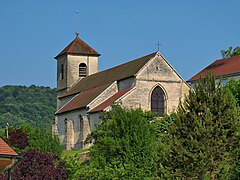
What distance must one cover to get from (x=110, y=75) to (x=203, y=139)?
34.8m

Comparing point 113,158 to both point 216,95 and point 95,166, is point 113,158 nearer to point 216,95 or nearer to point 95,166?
point 95,166

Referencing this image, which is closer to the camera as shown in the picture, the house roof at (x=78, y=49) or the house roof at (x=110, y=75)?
the house roof at (x=110, y=75)

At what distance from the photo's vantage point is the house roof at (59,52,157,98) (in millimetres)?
56312

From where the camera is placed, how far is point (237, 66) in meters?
61.2

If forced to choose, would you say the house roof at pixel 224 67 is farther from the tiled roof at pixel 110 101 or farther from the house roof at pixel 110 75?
the tiled roof at pixel 110 101

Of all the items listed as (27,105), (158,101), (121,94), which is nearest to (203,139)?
(121,94)

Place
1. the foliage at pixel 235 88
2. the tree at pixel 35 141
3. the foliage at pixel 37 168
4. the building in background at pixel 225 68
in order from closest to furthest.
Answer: the foliage at pixel 37 168 → the foliage at pixel 235 88 → the tree at pixel 35 141 → the building in background at pixel 225 68

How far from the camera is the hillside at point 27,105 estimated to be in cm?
13688

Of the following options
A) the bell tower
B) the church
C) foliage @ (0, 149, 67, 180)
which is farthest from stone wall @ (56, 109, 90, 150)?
foliage @ (0, 149, 67, 180)

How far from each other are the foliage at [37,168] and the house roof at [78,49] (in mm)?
38912

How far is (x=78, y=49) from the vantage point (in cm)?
7144

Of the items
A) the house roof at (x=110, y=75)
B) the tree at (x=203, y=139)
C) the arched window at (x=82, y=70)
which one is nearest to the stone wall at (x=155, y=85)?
the house roof at (x=110, y=75)

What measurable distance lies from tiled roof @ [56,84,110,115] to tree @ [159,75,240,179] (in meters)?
28.6

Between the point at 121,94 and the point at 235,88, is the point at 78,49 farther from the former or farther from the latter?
the point at 235,88
